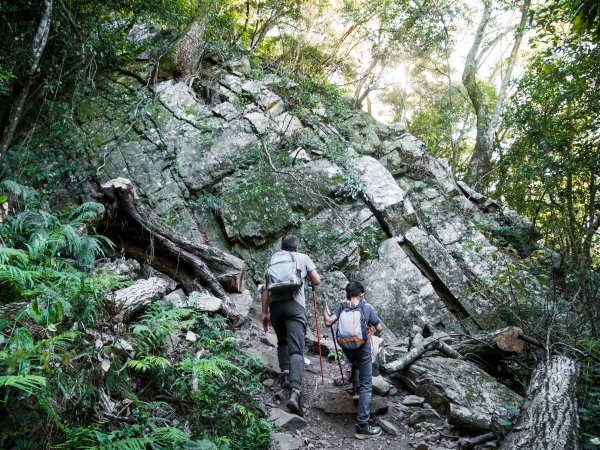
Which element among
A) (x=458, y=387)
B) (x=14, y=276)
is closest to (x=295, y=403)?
(x=458, y=387)

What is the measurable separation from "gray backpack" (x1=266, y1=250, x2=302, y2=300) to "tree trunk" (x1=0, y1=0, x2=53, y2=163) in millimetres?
6023

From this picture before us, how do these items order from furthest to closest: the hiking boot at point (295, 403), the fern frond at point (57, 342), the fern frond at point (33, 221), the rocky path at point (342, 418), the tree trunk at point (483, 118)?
the tree trunk at point (483, 118) < the fern frond at point (33, 221) < the hiking boot at point (295, 403) < the rocky path at point (342, 418) < the fern frond at point (57, 342)

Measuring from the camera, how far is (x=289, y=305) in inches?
193

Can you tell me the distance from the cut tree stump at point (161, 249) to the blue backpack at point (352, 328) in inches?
87.2

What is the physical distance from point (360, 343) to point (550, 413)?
2050 mm

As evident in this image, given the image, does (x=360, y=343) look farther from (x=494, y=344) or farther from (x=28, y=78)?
(x=28, y=78)

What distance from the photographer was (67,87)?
9.46 m

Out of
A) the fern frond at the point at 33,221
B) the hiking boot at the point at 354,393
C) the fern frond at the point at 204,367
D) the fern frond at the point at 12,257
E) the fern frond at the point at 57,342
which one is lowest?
the hiking boot at the point at 354,393

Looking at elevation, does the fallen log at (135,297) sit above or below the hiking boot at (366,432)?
above

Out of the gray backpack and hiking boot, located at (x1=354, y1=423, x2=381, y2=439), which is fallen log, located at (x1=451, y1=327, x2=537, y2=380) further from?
the gray backpack

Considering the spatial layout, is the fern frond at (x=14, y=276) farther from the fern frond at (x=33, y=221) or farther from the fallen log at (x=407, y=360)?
the fallen log at (x=407, y=360)

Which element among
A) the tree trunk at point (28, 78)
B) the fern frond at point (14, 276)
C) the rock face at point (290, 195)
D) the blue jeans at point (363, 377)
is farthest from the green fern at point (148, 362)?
the tree trunk at point (28, 78)

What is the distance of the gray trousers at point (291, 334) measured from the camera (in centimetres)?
466

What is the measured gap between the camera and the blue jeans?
4570 millimetres
